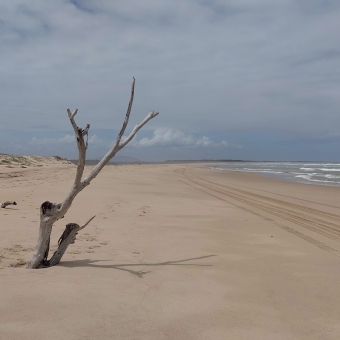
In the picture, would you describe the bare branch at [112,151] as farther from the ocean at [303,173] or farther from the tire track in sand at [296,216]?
the ocean at [303,173]

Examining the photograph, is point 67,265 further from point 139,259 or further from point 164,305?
point 164,305

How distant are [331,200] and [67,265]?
12875mm

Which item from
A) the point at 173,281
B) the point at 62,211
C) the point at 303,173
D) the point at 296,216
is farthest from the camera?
the point at 303,173

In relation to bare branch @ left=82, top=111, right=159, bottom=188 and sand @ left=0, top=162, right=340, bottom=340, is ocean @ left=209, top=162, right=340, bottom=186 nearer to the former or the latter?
sand @ left=0, top=162, right=340, bottom=340

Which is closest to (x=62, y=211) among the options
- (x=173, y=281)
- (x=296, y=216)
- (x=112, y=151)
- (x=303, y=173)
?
(x=112, y=151)

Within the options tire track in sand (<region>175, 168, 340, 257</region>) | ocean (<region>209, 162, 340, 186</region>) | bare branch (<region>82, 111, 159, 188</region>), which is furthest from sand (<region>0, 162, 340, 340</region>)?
ocean (<region>209, 162, 340, 186</region>)

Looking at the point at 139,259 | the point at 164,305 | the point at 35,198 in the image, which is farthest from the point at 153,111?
the point at 35,198

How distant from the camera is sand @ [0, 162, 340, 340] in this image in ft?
10.5

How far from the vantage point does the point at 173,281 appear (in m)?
4.48

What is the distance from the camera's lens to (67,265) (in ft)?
15.8

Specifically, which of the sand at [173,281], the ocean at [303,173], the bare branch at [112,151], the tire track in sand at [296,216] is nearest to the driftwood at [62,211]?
→ the bare branch at [112,151]

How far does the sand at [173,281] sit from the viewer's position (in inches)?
126

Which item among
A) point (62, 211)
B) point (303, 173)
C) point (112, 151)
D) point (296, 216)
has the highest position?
point (112, 151)

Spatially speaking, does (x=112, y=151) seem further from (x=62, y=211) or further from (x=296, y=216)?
(x=296, y=216)
